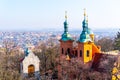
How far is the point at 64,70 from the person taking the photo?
98.3 feet

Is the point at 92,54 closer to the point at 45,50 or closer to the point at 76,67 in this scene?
the point at 76,67

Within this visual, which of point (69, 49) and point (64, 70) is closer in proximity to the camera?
point (64, 70)

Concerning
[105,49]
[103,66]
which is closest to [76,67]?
[103,66]

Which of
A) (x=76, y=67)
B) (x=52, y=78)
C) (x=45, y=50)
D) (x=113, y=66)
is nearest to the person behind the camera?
(x=113, y=66)

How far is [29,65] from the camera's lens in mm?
33781

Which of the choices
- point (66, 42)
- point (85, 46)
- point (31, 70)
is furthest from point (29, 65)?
point (85, 46)

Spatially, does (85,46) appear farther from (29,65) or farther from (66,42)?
(29,65)

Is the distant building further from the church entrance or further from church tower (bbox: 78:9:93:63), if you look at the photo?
church tower (bbox: 78:9:93:63)

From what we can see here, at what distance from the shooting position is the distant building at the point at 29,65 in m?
33.2

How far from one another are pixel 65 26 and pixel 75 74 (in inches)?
270

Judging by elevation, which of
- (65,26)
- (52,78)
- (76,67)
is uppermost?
(65,26)

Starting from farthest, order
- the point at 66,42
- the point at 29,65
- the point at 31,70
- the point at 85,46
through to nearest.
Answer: the point at 31,70
the point at 29,65
the point at 66,42
the point at 85,46

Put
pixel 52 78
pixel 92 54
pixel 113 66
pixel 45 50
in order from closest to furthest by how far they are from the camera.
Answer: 1. pixel 113 66
2. pixel 92 54
3. pixel 52 78
4. pixel 45 50

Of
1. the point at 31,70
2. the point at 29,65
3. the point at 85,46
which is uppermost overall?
the point at 85,46
